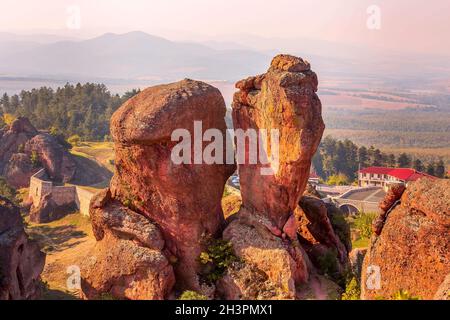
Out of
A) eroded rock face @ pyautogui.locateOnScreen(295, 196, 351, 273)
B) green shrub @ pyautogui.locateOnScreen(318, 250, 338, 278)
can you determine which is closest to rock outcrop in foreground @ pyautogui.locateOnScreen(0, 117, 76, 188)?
eroded rock face @ pyautogui.locateOnScreen(295, 196, 351, 273)

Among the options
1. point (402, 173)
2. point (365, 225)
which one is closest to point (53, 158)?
point (365, 225)

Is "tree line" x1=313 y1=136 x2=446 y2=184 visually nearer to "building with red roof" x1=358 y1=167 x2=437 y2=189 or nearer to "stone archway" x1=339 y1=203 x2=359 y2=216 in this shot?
"building with red roof" x1=358 y1=167 x2=437 y2=189

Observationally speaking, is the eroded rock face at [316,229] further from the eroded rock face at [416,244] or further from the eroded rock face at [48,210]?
the eroded rock face at [48,210]

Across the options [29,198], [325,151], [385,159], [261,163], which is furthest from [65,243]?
[325,151]

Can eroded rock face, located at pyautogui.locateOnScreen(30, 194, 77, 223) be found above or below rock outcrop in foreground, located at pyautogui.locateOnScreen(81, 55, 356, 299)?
below

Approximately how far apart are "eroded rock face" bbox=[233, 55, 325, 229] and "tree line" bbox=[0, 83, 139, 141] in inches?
2550

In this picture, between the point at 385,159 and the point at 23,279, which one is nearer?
the point at 23,279

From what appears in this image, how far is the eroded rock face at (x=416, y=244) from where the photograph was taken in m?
20.5

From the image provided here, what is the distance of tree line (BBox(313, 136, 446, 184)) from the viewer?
8969 centimetres

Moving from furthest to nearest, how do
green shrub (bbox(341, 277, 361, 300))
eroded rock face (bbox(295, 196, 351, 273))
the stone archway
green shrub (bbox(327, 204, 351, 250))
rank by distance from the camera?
the stone archway → green shrub (bbox(327, 204, 351, 250)) → eroded rock face (bbox(295, 196, 351, 273)) → green shrub (bbox(341, 277, 361, 300))

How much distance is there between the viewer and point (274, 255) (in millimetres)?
25578

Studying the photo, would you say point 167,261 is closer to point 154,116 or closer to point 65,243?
point 154,116

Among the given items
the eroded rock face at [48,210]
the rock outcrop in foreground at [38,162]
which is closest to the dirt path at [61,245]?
the eroded rock face at [48,210]

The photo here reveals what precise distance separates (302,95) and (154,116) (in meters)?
7.02
